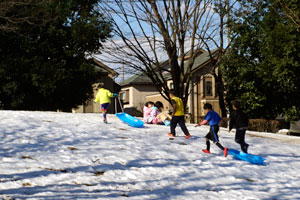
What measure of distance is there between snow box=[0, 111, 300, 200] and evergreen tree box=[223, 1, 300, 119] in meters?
11.7

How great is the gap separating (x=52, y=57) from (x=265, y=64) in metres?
16.5

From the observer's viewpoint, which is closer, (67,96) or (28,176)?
(28,176)

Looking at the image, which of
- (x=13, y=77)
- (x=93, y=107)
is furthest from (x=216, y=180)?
(x=93, y=107)

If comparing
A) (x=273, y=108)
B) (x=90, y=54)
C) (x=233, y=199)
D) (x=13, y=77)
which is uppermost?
(x=90, y=54)

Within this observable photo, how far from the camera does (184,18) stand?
76.7 feet

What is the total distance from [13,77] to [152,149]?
2080 centimetres

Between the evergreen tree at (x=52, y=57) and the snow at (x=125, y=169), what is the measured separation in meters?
15.6

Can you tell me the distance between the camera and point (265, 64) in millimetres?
26750

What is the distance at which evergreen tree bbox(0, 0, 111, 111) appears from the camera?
97.8ft

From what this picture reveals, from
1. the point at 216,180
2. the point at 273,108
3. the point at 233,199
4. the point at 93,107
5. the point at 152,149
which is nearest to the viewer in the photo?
the point at 233,199

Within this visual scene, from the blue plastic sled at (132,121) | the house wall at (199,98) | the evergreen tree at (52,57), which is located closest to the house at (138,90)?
the house wall at (199,98)

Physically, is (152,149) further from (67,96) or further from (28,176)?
(67,96)

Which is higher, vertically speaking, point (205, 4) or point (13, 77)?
point (205, 4)

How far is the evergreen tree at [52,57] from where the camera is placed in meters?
29.8
